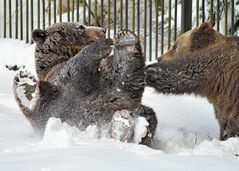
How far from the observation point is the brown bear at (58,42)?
6.20 meters

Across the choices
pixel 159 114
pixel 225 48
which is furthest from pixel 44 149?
pixel 159 114

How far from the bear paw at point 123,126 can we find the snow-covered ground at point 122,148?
0.32ft

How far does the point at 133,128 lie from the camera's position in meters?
4.75

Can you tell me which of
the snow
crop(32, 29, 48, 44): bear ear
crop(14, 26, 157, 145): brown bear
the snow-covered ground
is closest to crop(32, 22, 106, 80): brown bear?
crop(32, 29, 48, 44): bear ear

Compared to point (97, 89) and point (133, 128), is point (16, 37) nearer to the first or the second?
point (97, 89)

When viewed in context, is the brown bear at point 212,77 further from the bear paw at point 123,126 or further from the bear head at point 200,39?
the bear paw at point 123,126

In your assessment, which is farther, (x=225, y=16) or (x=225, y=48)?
(x=225, y=16)

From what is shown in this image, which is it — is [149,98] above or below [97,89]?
below

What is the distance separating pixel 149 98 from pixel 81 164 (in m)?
Result: 4.23

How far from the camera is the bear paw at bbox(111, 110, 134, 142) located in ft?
15.4

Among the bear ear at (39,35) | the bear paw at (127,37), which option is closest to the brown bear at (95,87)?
the bear paw at (127,37)

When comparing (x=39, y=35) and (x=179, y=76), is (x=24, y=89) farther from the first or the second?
(x=179, y=76)

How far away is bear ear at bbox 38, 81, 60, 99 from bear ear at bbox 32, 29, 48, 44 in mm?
826

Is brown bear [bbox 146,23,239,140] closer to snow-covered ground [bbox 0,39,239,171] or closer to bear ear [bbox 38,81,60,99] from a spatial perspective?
snow-covered ground [bbox 0,39,239,171]
